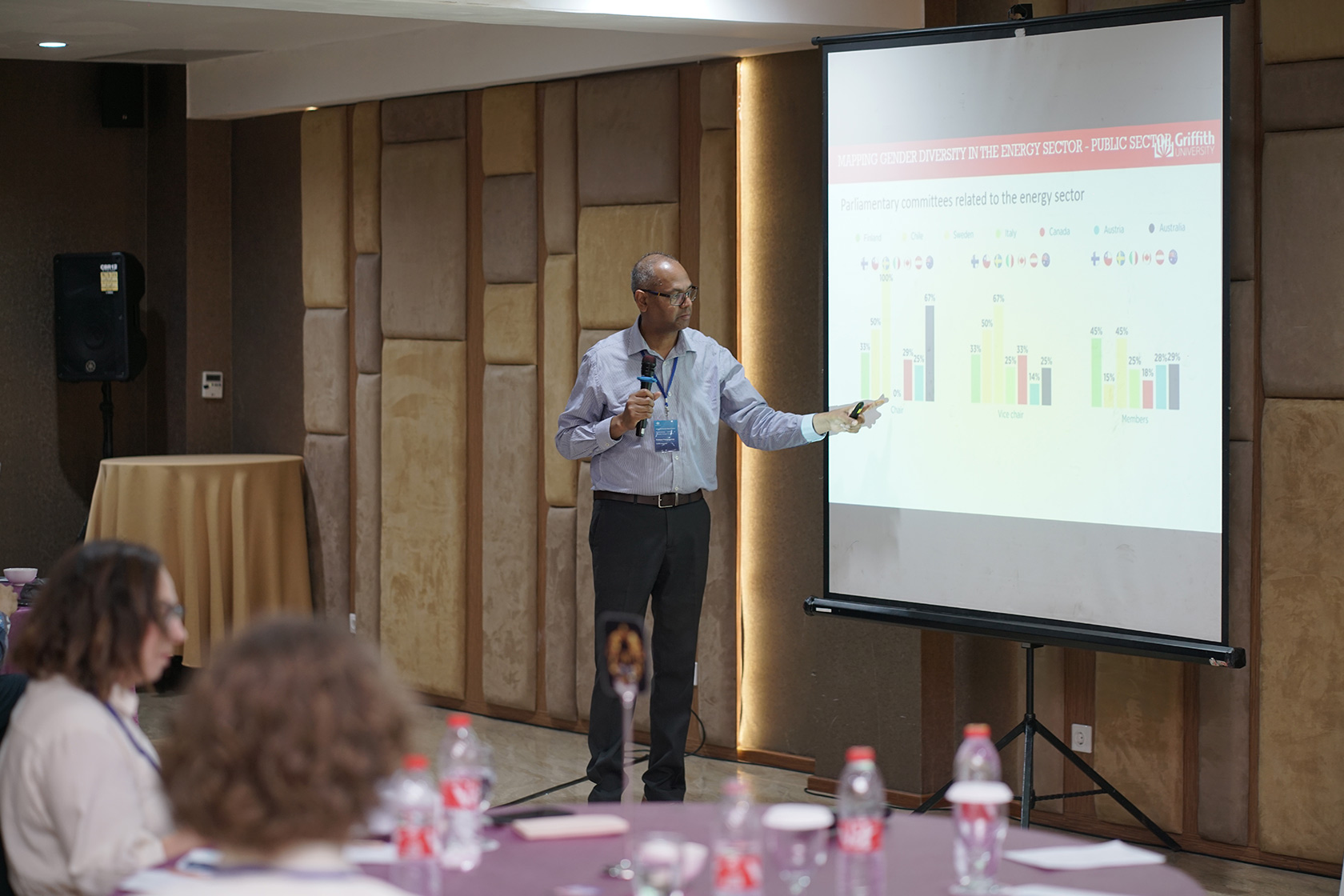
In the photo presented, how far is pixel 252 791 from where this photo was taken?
1285 mm

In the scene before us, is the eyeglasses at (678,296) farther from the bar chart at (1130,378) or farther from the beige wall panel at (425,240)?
the beige wall panel at (425,240)

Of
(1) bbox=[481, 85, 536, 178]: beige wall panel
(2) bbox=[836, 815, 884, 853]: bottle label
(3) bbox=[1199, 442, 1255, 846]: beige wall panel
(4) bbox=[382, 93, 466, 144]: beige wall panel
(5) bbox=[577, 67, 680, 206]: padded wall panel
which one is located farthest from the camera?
(4) bbox=[382, 93, 466, 144]: beige wall panel

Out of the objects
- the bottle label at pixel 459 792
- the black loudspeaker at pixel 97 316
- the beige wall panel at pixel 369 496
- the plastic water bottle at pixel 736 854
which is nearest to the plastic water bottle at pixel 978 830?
the plastic water bottle at pixel 736 854

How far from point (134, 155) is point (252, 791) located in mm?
5871

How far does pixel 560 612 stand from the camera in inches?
207

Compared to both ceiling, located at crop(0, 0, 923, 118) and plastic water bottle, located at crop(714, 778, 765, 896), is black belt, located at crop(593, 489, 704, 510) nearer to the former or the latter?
ceiling, located at crop(0, 0, 923, 118)

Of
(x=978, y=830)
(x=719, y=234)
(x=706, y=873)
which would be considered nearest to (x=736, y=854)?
(x=706, y=873)

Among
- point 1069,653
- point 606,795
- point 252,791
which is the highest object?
point 252,791

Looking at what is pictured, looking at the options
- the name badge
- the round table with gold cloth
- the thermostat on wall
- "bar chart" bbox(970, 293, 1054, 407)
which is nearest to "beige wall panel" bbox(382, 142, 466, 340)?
the round table with gold cloth

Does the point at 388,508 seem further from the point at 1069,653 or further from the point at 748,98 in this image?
the point at 1069,653

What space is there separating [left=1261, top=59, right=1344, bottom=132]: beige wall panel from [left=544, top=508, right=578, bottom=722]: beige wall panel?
8.94ft

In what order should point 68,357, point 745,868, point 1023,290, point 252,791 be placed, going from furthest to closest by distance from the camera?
point 68,357, point 1023,290, point 745,868, point 252,791

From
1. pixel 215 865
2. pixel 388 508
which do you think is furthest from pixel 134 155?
pixel 215 865

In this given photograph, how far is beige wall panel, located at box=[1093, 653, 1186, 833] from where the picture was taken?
13.2 ft
